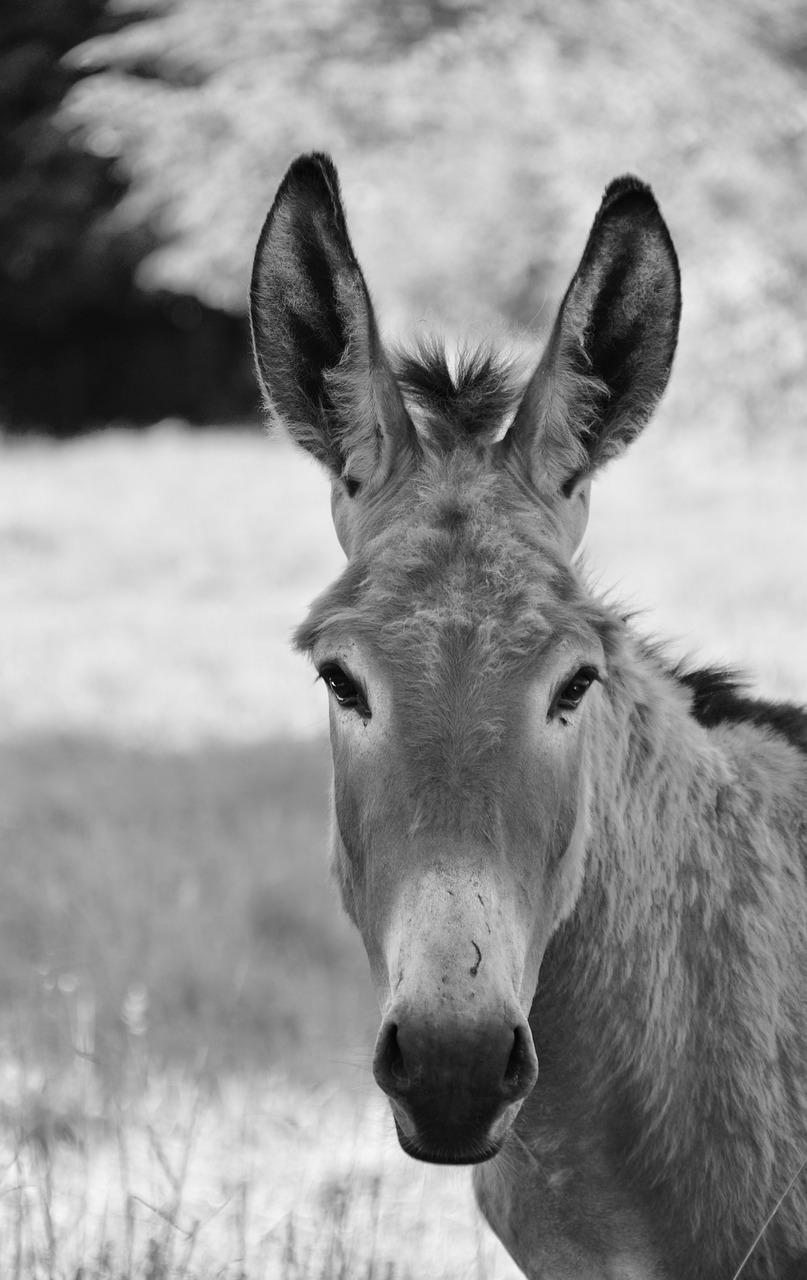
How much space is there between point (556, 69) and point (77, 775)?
18.2 metres

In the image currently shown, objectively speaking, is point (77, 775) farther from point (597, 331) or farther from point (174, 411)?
point (174, 411)

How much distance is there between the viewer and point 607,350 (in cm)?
296

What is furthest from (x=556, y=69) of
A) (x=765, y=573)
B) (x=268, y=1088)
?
(x=268, y=1088)

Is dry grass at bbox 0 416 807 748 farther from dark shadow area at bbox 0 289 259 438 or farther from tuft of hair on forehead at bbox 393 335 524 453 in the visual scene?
dark shadow area at bbox 0 289 259 438

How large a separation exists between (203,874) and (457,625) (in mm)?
4344

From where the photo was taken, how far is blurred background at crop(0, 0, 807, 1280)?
4.10 meters

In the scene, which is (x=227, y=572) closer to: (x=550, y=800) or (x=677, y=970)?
(x=677, y=970)

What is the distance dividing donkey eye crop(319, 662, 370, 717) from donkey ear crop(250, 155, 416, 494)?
1.65 ft

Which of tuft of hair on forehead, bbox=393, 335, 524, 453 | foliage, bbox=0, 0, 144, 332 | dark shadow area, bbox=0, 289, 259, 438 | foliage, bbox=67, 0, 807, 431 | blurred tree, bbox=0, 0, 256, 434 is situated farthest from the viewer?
dark shadow area, bbox=0, 289, 259, 438

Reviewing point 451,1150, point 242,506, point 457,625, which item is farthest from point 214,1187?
point 242,506

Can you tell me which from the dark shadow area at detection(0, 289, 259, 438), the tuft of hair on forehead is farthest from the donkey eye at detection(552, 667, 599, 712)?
the dark shadow area at detection(0, 289, 259, 438)

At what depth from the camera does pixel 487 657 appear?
249cm

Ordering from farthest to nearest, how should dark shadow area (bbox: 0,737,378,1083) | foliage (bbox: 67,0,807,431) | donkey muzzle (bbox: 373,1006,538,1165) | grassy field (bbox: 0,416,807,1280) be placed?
foliage (bbox: 67,0,807,431)
dark shadow area (bbox: 0,737,378,1083)
grassy field (bbox: 0,416,807,1280)
donkey muzzle (bbox: 373,1006,538,1165)

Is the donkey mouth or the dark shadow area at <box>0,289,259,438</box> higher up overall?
the dark shadow area at <box>0,289,259,438</box>
